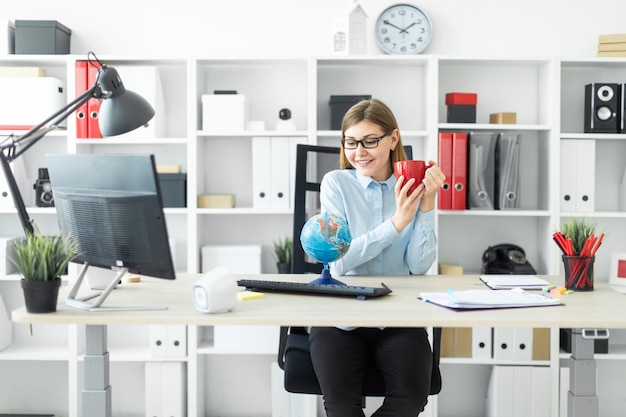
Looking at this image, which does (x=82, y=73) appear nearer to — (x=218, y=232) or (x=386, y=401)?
(x=218, y=232)

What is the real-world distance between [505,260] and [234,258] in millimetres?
1342

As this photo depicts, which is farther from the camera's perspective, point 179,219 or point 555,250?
point 179,219

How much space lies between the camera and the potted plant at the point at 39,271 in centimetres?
167

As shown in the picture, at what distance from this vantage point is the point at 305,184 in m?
2.48

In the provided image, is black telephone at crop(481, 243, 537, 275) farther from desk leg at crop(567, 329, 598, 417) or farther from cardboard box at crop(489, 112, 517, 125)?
desk leg at crop(567, 329, 598, 417)

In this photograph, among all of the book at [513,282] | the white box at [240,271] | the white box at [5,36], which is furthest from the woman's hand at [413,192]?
the white box at [5,36]

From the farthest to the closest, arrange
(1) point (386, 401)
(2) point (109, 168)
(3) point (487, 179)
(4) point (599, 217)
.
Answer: (4) point (599, 217), (3) point (487, 179), (1) point (386, 401), (2) point (109, 168)

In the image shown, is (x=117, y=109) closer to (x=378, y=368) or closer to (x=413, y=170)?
(x=413, y=170)

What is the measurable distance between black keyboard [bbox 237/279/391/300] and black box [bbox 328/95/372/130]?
4.67ft

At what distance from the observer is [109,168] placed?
1.67 metres

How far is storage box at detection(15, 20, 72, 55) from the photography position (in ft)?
10.6

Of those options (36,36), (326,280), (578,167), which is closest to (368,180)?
(326,280)

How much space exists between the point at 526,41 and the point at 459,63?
41cm

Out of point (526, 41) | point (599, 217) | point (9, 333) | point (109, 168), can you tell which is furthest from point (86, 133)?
point (599, 217)
